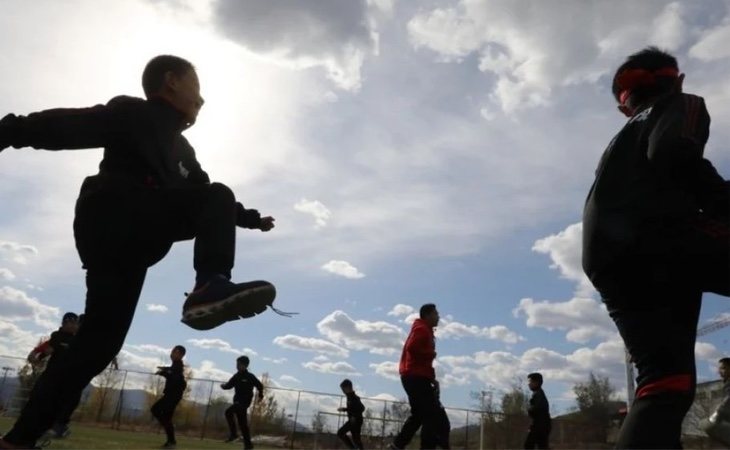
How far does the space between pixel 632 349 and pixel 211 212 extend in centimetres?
175

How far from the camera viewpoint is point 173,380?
1191cm

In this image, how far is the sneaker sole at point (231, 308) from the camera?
7.50 ft

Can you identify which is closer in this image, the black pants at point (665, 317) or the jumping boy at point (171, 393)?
the black pants at point (665, 317)

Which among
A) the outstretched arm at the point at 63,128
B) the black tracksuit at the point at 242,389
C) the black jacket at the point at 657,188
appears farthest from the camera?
the black tracksuit at the point at 242,389

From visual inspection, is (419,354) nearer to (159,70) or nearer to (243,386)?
(159,70)

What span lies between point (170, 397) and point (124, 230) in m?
10.3

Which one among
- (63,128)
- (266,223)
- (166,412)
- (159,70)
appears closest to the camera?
(63,128)

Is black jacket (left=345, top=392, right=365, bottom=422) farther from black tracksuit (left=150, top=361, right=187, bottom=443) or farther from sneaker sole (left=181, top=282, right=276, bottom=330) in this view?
sneaker sole (left=181, top=282, right=276, bottom=330)

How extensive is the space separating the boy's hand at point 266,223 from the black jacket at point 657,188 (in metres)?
1.60

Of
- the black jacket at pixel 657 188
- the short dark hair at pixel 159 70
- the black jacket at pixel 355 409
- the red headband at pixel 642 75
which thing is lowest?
the black jacket at pixel 355 409

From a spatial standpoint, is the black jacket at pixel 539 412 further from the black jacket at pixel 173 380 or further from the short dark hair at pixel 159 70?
the short dark hair at pixel 159 70

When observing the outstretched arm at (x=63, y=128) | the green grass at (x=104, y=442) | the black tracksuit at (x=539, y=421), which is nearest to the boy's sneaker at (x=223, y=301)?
the outstretched arm at (x=63, y=128)

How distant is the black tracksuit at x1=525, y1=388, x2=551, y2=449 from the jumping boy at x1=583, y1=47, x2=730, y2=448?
9.66 meters

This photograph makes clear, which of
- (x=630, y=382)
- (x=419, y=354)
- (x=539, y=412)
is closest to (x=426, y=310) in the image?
(x=419, y=354)
